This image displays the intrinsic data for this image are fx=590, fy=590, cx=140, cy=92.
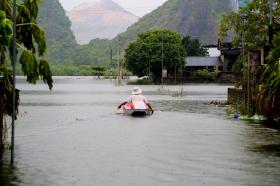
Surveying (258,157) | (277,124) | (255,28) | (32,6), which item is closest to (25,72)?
(32,6)

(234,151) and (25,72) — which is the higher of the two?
(25,72)

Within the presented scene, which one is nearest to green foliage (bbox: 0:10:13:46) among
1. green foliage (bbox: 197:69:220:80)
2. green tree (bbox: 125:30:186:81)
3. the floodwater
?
the floodwater

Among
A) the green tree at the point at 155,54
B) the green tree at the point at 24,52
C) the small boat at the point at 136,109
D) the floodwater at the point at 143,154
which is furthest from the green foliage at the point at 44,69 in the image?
the green tree at the point at 155,54

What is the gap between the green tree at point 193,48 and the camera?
420 ft

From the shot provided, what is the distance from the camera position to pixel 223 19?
43.7m

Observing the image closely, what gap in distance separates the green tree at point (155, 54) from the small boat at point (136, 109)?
235ft

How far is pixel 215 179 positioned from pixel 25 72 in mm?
5148

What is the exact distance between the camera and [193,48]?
128m

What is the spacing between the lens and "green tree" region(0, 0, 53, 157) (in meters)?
13.9

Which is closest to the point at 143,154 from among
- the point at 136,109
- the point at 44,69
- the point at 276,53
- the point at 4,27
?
the point at 44,69

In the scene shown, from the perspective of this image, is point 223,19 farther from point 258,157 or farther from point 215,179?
point 215,179

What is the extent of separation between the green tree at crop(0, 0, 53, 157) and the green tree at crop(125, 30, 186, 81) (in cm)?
8671

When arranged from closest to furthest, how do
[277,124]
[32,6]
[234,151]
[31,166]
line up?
[31,166], [32,6], [234,151], [277,124]

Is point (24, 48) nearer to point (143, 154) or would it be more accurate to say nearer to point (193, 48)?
point (143, 154)
